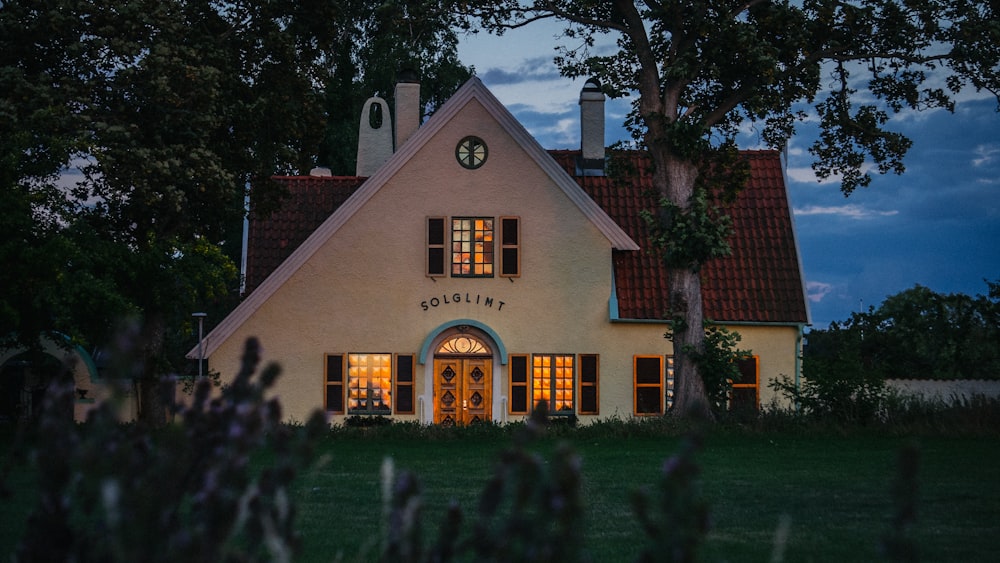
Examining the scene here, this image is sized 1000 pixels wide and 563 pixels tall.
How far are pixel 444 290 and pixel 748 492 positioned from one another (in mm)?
15775

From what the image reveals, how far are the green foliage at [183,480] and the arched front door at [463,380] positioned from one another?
79.5ft

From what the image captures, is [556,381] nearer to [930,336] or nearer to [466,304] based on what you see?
[466,304]

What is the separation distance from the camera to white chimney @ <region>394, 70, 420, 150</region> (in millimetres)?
30172

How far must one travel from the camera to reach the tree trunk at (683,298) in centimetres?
2498

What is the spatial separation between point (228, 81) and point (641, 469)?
1401 cm

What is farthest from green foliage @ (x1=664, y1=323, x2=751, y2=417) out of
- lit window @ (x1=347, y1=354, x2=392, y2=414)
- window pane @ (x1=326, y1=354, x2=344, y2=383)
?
window pane @ (x1=326, y1=354, x2=344, y2=383)

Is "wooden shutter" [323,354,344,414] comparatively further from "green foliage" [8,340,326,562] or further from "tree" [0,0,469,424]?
"green foliage" [8,340,326,562]

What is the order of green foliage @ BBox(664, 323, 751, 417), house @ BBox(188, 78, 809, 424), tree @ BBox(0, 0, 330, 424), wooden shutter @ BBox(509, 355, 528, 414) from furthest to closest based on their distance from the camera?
wooden shutter @ BBox(509, 355, 528, 414), house @ BBox(188, 78, 809, 424), green foliage @ BBox(664, 323, 751, 417), tree @ BBox(0, 0, 330, 424)

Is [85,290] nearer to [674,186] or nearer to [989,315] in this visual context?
[674,186]

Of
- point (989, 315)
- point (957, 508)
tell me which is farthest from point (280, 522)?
point (989, 315)

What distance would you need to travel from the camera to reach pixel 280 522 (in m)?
3.13

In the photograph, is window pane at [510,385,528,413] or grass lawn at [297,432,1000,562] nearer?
grass lawn at [297,432,1000,562]

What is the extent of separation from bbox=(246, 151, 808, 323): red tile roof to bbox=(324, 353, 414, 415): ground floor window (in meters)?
3.87

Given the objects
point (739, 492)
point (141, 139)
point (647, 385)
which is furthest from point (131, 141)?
point (739, 492)
